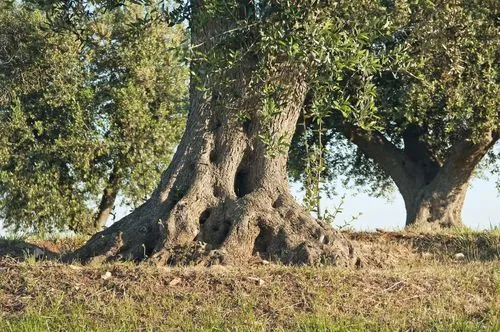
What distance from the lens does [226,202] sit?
11383 mm

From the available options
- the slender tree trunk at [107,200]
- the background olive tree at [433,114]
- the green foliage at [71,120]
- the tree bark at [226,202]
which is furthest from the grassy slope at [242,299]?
the slender tree trunk at [107,200]

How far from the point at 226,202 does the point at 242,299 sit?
11.7ft

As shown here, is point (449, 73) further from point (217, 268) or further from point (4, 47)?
point (4, 47)

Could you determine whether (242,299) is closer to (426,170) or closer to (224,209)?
(224,209)

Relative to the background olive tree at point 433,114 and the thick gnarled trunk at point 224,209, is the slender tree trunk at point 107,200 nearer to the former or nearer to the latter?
the background olive tree at point 433,114

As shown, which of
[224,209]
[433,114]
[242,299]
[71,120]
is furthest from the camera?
[71,120]

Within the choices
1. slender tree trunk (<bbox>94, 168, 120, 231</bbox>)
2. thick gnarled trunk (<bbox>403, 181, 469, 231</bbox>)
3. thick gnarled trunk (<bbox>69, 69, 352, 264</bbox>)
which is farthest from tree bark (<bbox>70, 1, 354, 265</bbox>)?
slender tree trunk (<bbox>94, 168, 120, 231</bbox>)

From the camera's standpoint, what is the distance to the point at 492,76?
56.0ft

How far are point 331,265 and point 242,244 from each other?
1399 mm

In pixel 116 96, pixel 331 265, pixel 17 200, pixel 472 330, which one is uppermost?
pixel 116 96

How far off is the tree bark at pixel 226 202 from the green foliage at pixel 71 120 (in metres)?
10.6

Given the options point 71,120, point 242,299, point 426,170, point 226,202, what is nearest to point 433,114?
point 426,170

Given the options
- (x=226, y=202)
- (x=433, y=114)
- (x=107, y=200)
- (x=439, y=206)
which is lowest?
(x=226, y=202)

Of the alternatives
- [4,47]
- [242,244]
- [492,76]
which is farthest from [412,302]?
[4,47]
